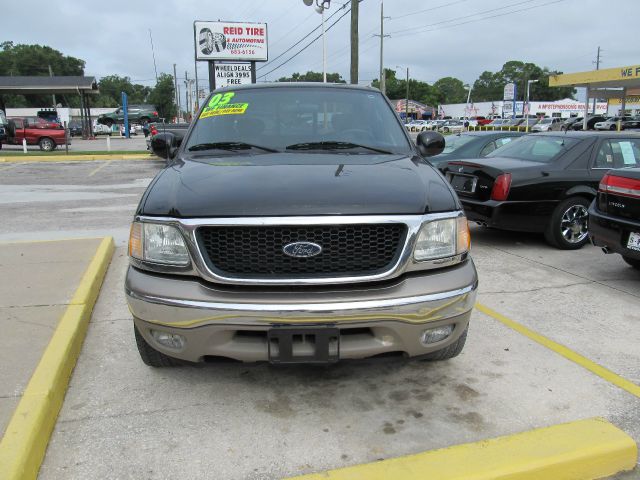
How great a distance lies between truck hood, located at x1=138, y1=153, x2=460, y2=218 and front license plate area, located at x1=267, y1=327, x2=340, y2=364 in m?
0.57

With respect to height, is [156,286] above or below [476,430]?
above

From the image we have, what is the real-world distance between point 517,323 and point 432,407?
5.24 ft

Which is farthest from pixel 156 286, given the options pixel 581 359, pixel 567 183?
pixel 567 183

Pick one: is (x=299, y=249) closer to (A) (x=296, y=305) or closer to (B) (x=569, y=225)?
(A) (x=296, y=305)

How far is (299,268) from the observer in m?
2.67

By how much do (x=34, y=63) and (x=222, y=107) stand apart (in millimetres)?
118189

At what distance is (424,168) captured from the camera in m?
3.40

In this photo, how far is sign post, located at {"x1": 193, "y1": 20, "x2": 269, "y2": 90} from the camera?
24703 mm

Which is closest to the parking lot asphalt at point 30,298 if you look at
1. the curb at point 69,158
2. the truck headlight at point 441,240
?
the truck headlight at point 441,240

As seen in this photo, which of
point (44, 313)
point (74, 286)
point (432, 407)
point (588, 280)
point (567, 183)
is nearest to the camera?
point (432, 407)

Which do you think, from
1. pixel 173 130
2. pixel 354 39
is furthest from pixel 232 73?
pixel 173 130

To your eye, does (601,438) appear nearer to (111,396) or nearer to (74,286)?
(111,396)

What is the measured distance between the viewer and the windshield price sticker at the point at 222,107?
13.5 feet

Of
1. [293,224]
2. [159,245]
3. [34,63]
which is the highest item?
[34,63]
